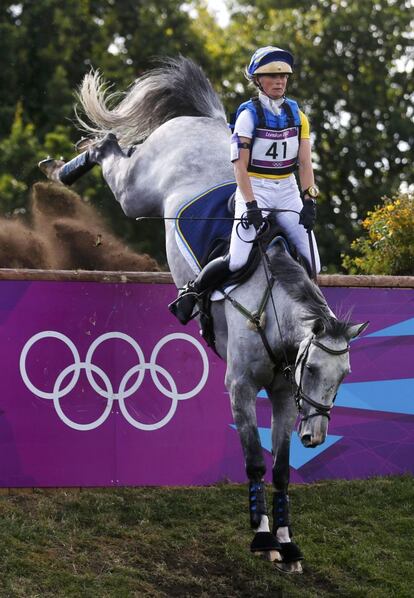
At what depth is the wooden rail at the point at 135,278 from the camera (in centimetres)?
885

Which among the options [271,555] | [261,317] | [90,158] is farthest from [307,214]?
[90,158]

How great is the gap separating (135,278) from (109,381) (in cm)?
92

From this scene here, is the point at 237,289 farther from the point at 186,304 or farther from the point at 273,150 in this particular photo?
the point at 273,150

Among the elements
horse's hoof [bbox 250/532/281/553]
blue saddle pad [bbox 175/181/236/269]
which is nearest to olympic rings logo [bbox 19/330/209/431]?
blue saddle pad [bbox 175/181/236/269]

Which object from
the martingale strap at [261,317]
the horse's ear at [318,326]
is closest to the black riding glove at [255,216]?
the martingale strap at [261,317]

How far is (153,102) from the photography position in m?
10.6

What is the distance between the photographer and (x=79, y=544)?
7.62m

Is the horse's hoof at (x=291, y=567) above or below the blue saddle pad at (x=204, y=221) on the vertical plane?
below

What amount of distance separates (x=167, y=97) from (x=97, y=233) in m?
1.83

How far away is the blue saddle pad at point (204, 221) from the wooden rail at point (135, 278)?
0.57 metres

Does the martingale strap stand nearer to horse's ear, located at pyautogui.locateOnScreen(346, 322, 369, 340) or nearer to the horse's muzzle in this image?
horse's ear, located at pyautogui.locateOnScreen(346, 322, 369, 340)

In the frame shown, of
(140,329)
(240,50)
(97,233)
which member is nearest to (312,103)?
(240,50)

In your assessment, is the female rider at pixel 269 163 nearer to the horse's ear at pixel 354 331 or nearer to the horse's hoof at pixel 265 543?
the horse's ear at pixel 354 331

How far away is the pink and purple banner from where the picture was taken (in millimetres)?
8703
